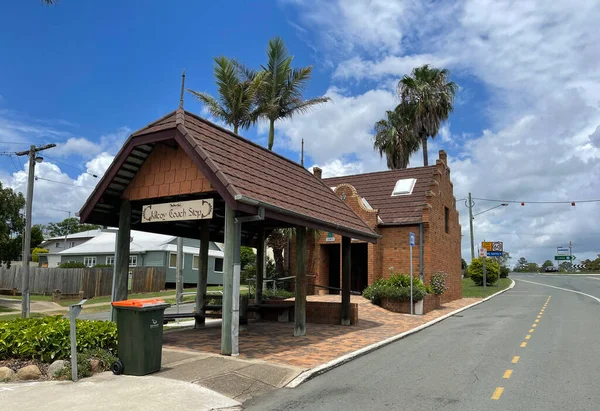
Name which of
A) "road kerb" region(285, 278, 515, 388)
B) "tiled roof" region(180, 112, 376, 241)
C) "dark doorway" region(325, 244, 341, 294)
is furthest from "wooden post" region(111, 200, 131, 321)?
"dark doorway" region(325, 244, 341, 294)

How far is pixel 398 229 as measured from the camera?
22922 millimetres

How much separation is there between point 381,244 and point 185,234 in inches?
455

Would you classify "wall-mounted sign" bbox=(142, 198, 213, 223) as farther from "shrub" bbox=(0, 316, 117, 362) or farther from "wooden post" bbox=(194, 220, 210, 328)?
"wooden post" bbox=(194, 220, 210, 328)

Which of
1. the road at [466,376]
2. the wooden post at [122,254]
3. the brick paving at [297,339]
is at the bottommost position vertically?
the road at [466,376]

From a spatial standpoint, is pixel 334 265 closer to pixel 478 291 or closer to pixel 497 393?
pixel 478 291

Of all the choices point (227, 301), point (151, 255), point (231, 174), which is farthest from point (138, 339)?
point (151, 255)

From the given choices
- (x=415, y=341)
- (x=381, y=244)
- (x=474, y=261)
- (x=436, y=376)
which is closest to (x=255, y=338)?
(x=415, y=341)

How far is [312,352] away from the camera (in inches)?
384

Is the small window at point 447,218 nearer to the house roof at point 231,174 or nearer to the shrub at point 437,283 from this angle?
the shrub at point 437,283

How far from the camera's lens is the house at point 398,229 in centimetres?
2238

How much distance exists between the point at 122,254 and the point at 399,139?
103 feet

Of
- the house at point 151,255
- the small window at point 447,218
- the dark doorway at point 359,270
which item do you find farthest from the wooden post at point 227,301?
the house at point 151,255

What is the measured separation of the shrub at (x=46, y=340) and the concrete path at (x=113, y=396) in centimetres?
77

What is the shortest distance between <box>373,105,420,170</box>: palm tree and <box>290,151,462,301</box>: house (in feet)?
39.6
